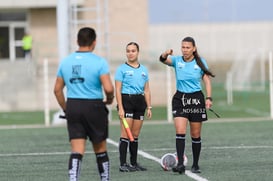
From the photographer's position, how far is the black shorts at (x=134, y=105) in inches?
553

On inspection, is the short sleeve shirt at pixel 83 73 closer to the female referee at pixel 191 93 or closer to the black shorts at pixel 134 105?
the female referee at pixel 191 93

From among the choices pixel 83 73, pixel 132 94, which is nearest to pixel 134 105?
pixel 132 94

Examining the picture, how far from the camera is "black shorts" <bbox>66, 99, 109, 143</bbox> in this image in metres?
10.5

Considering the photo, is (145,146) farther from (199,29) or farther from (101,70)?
(199,29)

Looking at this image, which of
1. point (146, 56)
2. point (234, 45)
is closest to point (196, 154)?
point (146, 56)

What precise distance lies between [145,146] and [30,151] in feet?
7.68

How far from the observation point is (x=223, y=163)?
14.3 meters

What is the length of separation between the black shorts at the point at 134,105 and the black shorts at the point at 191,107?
779 millimetres

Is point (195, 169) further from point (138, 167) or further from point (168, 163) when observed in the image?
point (138, 167)

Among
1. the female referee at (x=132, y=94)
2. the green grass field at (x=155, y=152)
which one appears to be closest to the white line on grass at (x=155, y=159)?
the green grass field at (x=155, y=152)

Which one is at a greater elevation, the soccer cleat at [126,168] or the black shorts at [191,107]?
the black shorts at [191,107]

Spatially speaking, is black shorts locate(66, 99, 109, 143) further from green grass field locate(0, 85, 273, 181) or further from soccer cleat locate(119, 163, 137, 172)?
soccer cleat locate(119, 163, 137, 172)

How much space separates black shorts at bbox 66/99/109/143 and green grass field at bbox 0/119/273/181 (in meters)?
2.11

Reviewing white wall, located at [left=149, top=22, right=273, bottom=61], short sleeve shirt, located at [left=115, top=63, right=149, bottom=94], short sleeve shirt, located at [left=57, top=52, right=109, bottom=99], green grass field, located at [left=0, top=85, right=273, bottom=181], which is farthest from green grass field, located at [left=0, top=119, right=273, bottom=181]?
white wall, located at [left=149, top=22, right=273, bottom=61]
